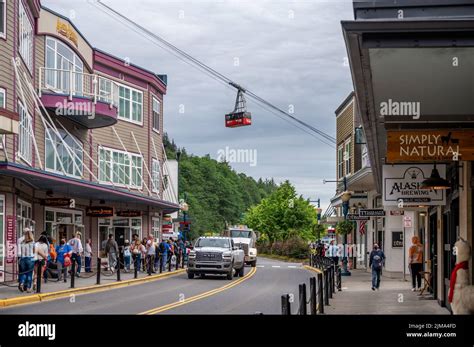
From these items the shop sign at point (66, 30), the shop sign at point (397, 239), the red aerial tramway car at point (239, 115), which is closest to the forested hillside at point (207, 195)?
the red aerial tramway car at point (239, 115)

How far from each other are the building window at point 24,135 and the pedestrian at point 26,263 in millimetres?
7833

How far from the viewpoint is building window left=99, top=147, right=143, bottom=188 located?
48344 mm

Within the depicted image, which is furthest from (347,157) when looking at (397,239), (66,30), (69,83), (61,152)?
(66,30)

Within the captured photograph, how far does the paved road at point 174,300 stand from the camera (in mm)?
20672

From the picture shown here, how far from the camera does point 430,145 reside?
43.5 feet

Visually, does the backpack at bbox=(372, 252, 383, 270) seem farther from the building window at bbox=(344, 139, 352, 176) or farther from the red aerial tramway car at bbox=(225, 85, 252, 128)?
the building window at bbox=(344, 139, 352, 176)

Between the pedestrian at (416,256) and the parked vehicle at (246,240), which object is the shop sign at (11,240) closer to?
the pedestrian at (416,256)

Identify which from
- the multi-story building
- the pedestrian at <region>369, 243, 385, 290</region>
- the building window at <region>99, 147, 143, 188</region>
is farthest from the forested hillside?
the pedestrian at <region>369, 243, 385, 290</region>

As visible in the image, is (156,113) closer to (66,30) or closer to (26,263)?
(66,30)

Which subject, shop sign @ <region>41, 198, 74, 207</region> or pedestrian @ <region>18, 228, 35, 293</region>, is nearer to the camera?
pedestrian @ <region>18, 228, 35, 293</region>

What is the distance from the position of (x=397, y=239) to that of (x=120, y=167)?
700 inches

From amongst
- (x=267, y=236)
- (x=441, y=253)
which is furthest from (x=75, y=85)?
(x=267, y=236)

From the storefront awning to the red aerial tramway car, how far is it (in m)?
7.67

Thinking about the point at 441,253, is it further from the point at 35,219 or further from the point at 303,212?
the point at 303,212
